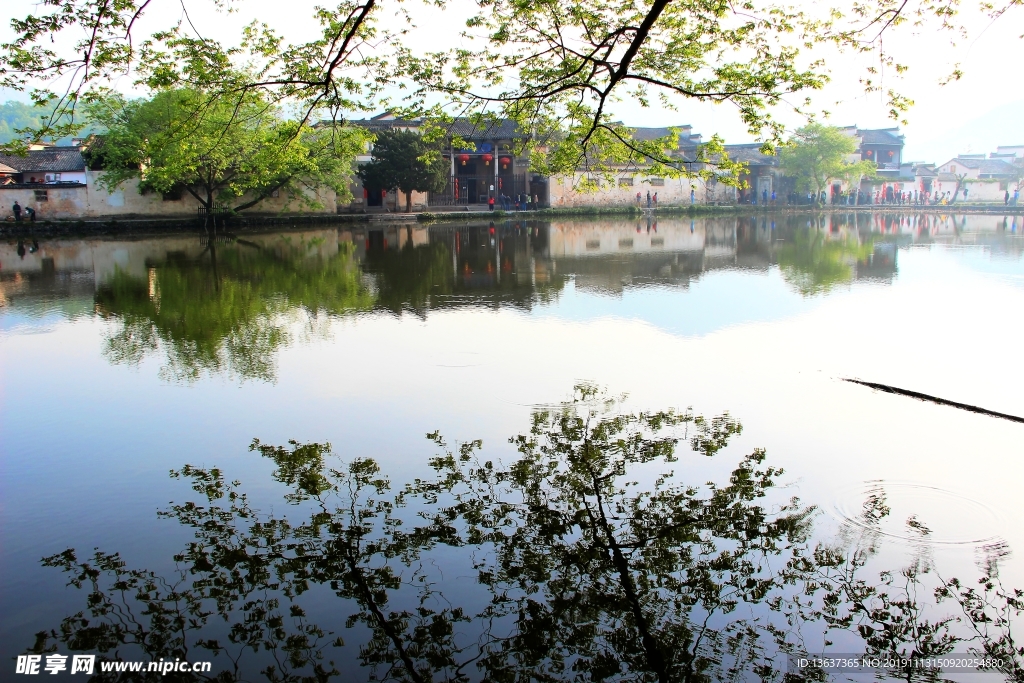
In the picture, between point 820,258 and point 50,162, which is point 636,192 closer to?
point 820,258

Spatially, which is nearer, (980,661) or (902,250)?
(980,661)

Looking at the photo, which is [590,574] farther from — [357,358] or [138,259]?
[138,259]

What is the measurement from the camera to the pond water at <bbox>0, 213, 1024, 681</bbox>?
357 cm

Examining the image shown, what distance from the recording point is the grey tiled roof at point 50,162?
1437 inches

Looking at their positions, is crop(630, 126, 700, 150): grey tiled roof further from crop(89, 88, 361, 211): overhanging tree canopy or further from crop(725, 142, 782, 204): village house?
crop(89, 88, 361, 211): overhanging tree canopy

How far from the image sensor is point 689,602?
379cm

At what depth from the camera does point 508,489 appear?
16.7ft

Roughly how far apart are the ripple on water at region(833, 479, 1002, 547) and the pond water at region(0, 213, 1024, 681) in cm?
2

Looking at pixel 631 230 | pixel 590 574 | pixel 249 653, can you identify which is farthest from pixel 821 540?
pixel 631 230

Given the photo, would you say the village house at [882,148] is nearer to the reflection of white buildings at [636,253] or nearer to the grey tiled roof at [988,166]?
the grey tiled roof at [988,166]

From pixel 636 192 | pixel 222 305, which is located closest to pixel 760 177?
pixel 636 192

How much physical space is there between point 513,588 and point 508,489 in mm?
1205

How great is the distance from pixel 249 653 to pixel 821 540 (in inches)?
125

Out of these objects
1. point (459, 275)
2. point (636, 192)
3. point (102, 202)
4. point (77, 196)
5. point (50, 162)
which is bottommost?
point (459, 275)
